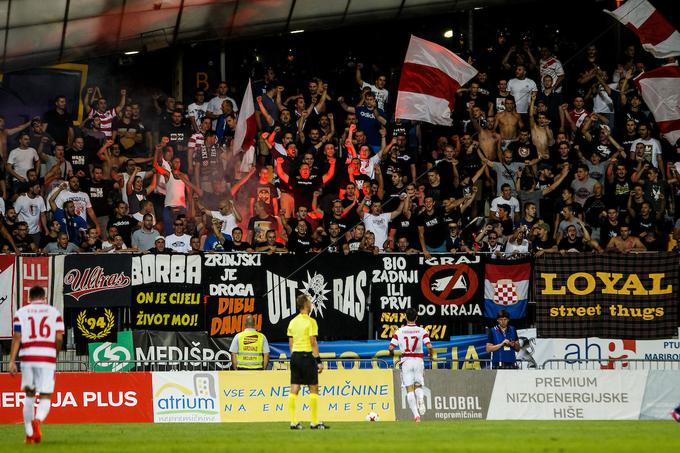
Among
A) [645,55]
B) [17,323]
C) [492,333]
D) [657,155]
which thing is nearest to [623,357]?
[492,333]

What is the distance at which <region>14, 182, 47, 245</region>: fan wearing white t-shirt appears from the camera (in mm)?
26312

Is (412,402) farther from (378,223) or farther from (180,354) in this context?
(180,354)

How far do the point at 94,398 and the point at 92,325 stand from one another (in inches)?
76.0

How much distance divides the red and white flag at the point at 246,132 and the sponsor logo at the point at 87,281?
4300 mm

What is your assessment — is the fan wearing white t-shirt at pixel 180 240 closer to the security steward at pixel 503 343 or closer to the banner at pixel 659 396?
the security steward at pixel 503 343

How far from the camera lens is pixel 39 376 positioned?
17.3 metres

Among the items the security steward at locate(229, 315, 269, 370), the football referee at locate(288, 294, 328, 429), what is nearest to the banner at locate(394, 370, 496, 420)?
the security steward at locate(229, 315, 269, 370)

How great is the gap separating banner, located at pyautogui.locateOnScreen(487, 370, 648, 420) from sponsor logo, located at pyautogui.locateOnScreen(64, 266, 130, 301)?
824cm

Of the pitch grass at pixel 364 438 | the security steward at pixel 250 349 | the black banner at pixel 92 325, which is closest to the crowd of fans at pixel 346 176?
the black banner at pixel 92 325

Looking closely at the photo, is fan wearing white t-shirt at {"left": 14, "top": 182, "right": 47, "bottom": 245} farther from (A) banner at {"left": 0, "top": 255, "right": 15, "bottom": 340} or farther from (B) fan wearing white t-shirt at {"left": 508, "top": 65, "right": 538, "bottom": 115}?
(B) fan wearing white t-shirt at {"left": 508, "top": 65, "right": 538, "bottom": 115}

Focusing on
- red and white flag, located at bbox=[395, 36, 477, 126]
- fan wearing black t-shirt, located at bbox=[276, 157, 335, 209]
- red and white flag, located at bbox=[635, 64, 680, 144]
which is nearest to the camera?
fan wearing black t-shirt, located at bbox=[276, 157, 335, 209]

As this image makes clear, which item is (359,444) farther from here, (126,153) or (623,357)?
(126,153)

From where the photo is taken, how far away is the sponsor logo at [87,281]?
83.5ft

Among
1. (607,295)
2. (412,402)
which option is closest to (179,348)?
(412,402)
